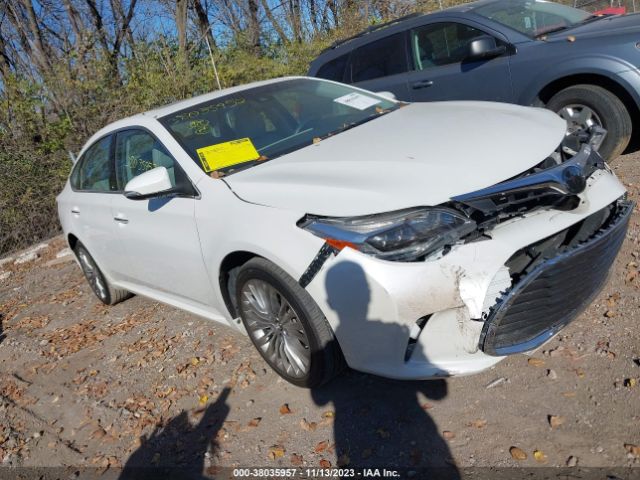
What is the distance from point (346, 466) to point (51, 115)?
8.64 m

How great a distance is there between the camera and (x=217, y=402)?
10.9 ft

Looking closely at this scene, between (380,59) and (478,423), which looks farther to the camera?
(380,59)

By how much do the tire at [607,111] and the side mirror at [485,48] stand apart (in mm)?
776

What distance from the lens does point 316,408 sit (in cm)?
301

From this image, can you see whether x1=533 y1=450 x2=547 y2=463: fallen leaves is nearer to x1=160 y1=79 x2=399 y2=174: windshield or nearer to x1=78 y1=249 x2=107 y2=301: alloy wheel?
x1=160 y1=79 x2=399 y2=174: windshield

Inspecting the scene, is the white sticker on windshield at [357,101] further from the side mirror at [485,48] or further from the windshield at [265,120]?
the side mirror at [485,48]

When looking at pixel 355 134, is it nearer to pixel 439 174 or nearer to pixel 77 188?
pixel 439 174

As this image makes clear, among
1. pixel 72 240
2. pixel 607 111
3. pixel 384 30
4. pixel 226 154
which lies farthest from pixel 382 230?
pixel 384 30

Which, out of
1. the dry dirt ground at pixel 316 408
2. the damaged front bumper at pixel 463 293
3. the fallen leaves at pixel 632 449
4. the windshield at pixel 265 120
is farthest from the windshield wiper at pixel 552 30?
the fallen leaves at pixel 632 449

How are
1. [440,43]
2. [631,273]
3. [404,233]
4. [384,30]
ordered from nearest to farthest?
1. [404,233]
2. [631,273]
3. [440,43]
4. [384,30]

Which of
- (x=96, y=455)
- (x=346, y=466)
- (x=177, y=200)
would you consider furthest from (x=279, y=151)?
(x=96, y=455)

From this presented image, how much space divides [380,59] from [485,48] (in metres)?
1.53

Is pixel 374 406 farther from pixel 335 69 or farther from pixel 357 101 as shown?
pixel 335 69

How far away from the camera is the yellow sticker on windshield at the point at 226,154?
3254 mm
